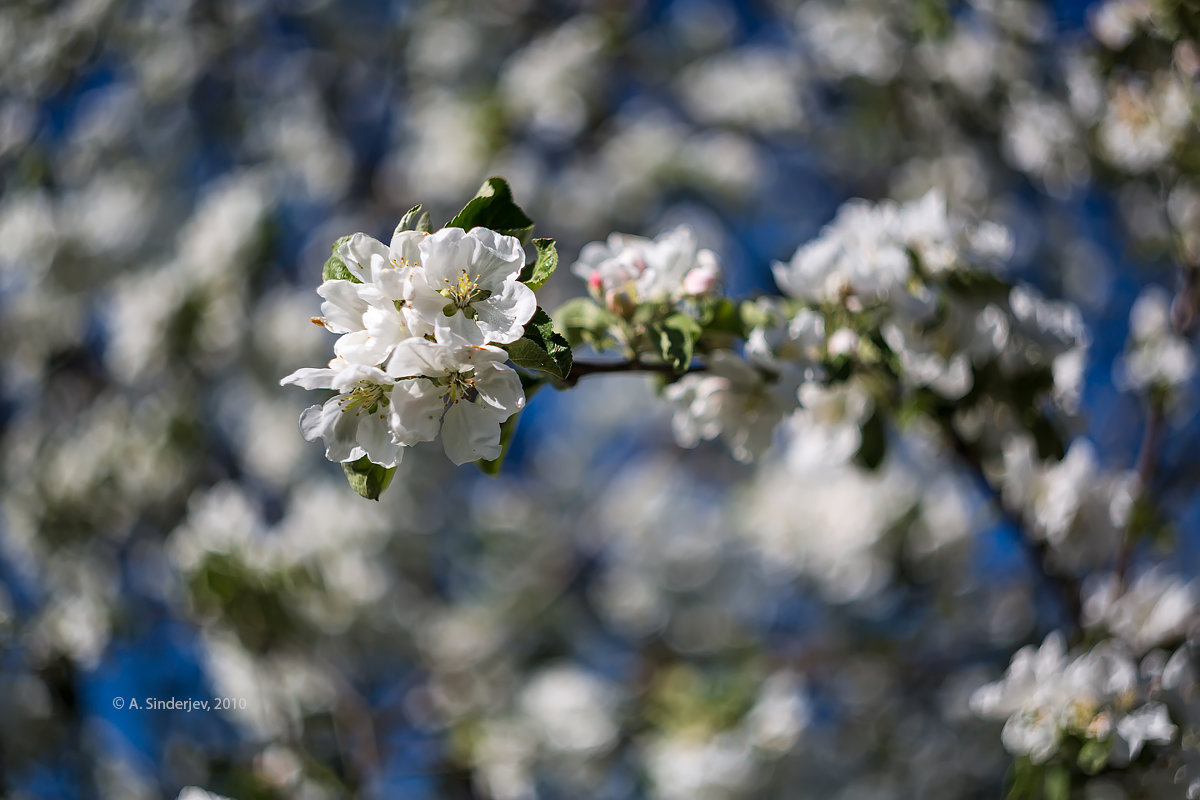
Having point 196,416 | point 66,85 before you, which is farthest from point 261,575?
point 66,85

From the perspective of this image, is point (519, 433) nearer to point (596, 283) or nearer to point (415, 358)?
point (596, 283)

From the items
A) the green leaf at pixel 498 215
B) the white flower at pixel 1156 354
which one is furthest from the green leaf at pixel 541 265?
the white flower at pixel 1156 354

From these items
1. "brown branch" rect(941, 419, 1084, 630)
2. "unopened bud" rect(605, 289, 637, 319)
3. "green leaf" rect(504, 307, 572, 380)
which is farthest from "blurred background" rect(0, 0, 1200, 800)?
"green leaf" rect(504, 307, 572, 380)

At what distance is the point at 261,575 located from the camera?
253cm

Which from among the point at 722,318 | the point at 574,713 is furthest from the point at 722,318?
the point at 574,713

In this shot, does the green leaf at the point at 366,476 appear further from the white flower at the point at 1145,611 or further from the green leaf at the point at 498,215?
the white flower at the point at 1145,611

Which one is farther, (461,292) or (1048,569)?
(1048,569)

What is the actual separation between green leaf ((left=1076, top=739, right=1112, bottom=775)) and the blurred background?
0.58 m

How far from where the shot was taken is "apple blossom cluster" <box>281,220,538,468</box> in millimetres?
979

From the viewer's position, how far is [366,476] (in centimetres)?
107

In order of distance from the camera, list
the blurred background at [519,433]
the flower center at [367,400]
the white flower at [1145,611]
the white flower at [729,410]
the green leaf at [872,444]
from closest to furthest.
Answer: the flower center at [367,400] < the white flower at [729,410] < the green leaf at [872,444] < the white flower at [1145,611] < the blurred background at [519,433]

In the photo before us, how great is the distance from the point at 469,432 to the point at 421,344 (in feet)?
0.48

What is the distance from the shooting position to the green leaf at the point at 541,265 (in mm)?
1073

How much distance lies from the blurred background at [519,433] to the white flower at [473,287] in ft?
2.95
